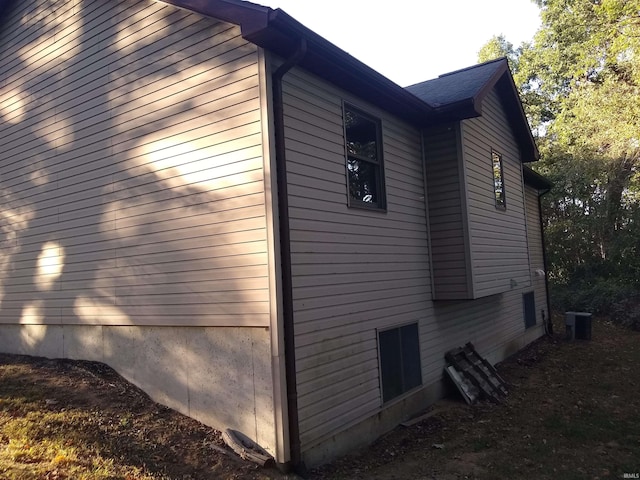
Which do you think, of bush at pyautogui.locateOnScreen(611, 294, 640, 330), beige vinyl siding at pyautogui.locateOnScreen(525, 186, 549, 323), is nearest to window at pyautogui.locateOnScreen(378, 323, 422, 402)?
beige vinyl siding at pyautogui.locateOnScreen(525, 186, 549, 323)

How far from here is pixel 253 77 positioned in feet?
18.9

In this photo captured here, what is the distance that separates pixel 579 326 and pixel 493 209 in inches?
268

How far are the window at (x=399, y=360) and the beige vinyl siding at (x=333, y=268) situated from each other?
18 cm

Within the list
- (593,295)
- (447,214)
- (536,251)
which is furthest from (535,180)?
(447,214)

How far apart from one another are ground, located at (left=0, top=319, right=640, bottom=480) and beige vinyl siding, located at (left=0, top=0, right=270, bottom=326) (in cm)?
114

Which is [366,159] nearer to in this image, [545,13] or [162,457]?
[162,457]

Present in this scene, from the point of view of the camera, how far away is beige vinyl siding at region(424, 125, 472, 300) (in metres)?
8.70

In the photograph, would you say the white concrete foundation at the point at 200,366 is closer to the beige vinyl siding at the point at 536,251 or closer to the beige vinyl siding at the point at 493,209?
the beige vinyl siding at the point at 493,209

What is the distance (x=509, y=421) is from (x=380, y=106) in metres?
5.30

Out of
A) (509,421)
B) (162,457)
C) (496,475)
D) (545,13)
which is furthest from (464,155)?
(545,13)

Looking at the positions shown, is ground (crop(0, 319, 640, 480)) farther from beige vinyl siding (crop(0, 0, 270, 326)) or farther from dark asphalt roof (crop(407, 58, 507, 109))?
dark asphalt roof (crop(407, 58, 507, 109))

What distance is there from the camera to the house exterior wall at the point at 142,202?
19.0 ft

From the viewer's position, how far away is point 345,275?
668 cm

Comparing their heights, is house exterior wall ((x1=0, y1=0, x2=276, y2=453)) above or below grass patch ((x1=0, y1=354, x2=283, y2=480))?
above
